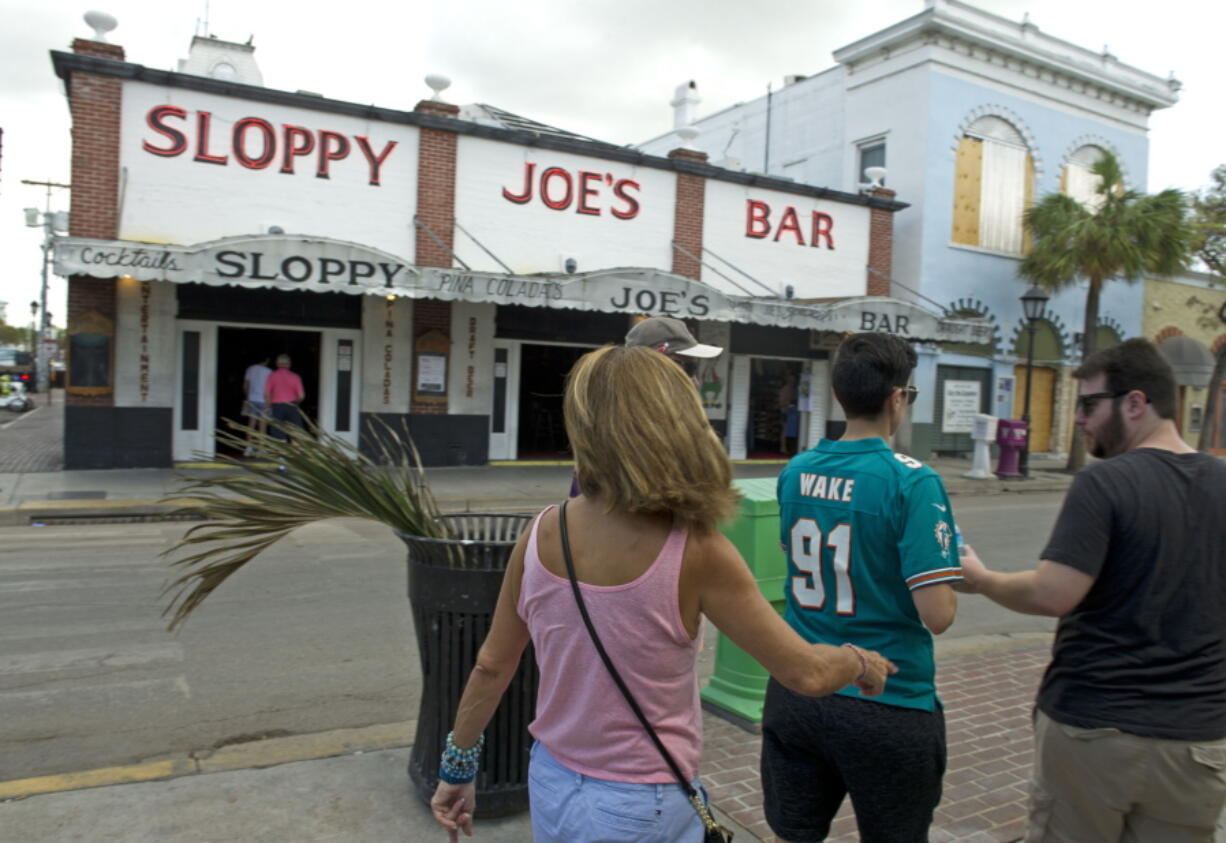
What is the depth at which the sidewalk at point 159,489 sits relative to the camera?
36.3ft

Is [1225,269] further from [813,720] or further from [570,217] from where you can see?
[813,720]

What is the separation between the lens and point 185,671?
565cm

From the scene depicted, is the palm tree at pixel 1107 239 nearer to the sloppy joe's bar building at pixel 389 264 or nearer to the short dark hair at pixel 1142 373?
the sloppy joe's bar building at pixel 389 264

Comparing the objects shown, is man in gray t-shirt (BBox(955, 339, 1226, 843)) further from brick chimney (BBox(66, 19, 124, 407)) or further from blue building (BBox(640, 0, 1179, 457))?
blue building (BBox(640, 0, 1179, 457))

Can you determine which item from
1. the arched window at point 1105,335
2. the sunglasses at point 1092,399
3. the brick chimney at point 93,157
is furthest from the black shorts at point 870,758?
the arched window at point 1105,335

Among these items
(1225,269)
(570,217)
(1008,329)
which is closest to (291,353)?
(570,217)

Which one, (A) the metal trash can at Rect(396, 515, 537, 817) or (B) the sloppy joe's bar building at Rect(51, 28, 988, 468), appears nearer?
(A) the metal trash can at Rect(396, 515, 537, 817)

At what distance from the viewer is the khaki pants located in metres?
2.38

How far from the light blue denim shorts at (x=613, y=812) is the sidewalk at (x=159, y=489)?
7543 millimetres

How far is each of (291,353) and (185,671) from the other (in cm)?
1104

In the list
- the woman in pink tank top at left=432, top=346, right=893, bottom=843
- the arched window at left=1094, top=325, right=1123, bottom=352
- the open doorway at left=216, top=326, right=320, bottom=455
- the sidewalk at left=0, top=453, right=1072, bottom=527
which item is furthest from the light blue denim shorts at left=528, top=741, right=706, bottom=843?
the arched window at left=1094, top=325, right=1123, bottom=352

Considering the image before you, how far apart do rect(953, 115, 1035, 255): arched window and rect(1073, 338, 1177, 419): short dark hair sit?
20.7 metres

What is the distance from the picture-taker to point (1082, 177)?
23.8m

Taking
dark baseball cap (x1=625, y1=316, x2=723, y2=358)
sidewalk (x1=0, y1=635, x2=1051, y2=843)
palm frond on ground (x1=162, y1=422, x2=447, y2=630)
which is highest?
dark baseball cap (x1=625, y1=316, x2=723, y2=358)
